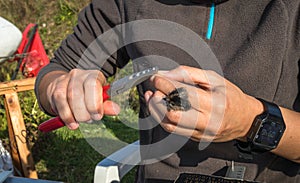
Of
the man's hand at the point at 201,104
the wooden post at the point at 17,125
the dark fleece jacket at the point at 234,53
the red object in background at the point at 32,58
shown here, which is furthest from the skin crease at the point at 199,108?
the red object in background at the point at 32,58

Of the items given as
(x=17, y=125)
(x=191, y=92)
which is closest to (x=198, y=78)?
(x=191, y=92)

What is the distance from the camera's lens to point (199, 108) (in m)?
0.59

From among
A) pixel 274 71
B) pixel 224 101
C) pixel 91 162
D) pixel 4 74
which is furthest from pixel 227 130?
pixel 4 74

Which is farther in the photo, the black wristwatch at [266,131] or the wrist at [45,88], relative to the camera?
the wrist at [45,88]

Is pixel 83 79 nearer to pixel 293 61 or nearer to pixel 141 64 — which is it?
pixel 141 64

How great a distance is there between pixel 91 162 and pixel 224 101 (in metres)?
1.99

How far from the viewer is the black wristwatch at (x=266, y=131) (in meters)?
0.66

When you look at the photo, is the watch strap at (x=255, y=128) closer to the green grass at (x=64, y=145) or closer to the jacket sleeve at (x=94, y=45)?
the jacket sleeve at (x=94, y=45)

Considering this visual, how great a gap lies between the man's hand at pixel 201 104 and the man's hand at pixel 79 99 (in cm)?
11

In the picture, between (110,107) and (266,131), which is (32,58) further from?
(266,131)

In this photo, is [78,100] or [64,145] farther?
[64,145]

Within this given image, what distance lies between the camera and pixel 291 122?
2.35 feet

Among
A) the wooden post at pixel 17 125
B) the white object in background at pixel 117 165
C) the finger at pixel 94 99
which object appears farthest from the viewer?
the wooden post at pixel 17 125

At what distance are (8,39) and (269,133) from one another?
6.50ft
